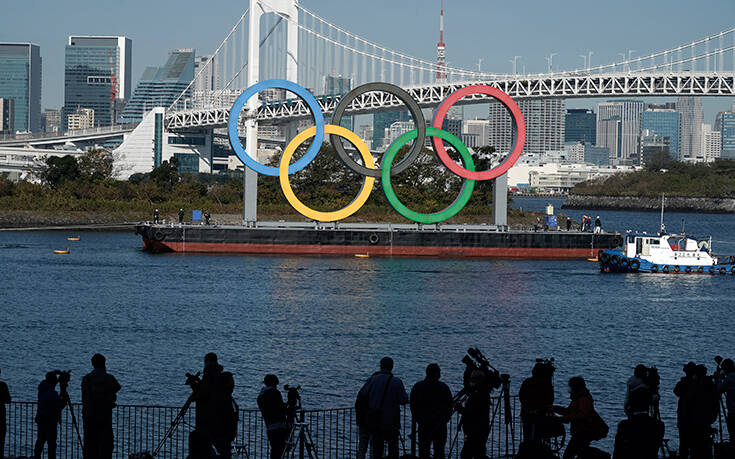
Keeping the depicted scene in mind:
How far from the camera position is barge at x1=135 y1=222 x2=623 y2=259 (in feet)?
153

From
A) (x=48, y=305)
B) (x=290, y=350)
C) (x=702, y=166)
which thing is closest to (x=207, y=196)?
(x=48, y=305)

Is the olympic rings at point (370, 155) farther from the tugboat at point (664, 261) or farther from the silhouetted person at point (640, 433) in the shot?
the silhouetted person at point (640, 433)

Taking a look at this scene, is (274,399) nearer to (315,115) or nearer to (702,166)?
(315,115)

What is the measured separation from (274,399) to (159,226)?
37.2 metres

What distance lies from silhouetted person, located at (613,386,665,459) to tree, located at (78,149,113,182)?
224 feet

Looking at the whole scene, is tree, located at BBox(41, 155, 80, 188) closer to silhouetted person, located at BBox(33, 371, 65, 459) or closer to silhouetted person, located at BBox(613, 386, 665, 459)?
silhouetted person, located at BBox(33, 371, 65, 459)

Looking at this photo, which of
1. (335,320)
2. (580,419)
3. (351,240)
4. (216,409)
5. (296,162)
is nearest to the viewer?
(580,419)

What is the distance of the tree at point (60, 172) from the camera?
7462 centimetres

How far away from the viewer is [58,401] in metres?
11.3

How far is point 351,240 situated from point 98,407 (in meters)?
36.3

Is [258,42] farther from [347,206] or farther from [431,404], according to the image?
[431,404]

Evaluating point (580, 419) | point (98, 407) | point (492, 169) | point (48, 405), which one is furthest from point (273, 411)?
point (492, 169)

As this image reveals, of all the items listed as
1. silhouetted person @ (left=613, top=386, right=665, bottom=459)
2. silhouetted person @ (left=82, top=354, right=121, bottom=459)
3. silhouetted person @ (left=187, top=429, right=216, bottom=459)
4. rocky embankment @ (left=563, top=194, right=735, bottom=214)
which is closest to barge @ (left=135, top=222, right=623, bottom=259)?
silhouetted person @ (left=82, top=354, right=121, bottom=459)

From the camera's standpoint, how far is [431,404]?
10852mm
